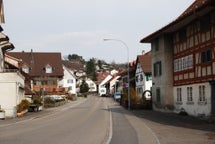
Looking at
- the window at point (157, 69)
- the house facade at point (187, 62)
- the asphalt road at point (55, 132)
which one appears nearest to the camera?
the asphalt road at point (55, 132)

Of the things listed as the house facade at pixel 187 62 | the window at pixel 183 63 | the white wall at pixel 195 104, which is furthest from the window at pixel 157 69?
the white wall at pixel 195 104

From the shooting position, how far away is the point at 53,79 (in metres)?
114

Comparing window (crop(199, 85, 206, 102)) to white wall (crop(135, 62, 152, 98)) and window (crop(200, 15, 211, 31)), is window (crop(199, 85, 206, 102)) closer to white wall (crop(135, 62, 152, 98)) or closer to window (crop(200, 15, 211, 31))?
window (crop(200, 15, 211, 31))

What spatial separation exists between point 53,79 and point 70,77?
1639cm

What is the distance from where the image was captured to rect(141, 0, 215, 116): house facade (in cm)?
3378

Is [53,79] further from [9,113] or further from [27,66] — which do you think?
[9,113]

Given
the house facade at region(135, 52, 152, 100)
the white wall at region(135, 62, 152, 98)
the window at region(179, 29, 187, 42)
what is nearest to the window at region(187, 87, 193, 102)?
the window at region(179, 29, 187, 42)

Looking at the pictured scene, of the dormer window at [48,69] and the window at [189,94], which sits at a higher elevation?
the dormer window at [48,69]

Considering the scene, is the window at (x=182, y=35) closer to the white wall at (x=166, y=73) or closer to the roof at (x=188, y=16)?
the roof at (x=188, y=16)

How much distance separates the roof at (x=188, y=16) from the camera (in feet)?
103

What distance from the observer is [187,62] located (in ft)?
130

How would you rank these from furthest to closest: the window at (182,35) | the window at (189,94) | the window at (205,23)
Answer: the window at (182,35) → the window at (189,94) → the window at (205,23)

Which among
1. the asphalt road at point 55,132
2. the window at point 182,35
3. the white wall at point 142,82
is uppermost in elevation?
the window at point 182,35

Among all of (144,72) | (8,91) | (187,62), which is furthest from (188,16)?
(144,72)
